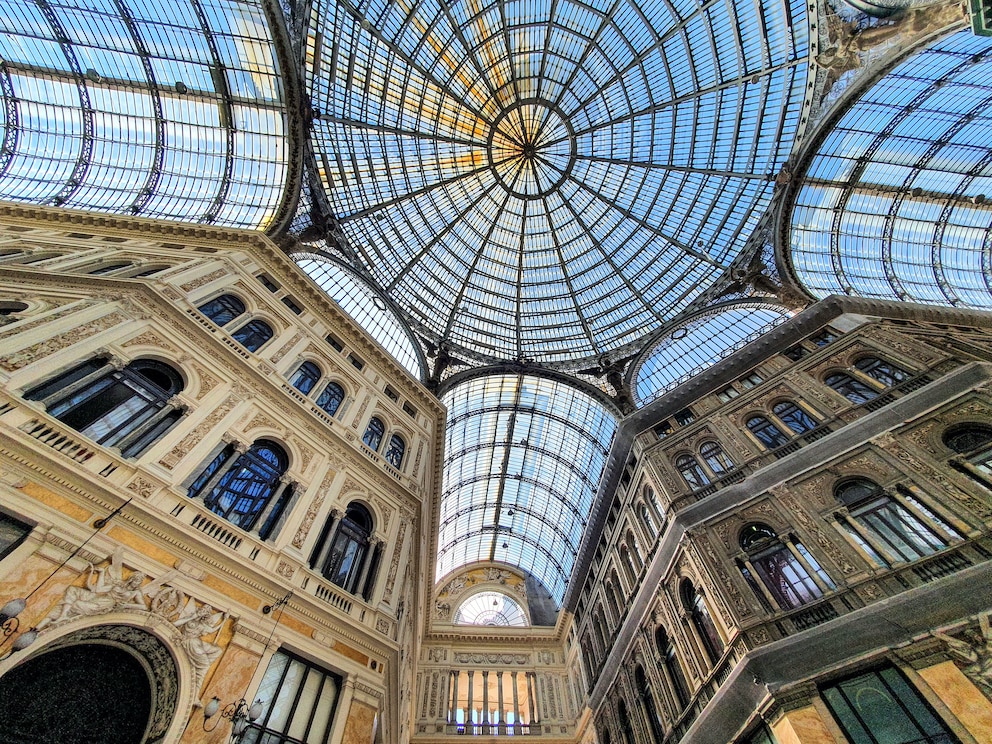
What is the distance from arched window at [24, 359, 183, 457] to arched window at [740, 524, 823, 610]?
19234mm

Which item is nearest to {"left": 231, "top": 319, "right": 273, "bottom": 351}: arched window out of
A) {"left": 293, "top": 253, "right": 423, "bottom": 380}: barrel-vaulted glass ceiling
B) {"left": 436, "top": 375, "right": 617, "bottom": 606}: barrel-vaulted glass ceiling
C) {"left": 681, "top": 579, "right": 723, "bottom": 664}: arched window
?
{"left": 293, "top": 253, "right": 423, "bottom": 380}: barrel-vaulted glass ceiling

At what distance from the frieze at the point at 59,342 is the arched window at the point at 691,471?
22.1 metres

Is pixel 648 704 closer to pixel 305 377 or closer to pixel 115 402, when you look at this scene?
pixel 305 377

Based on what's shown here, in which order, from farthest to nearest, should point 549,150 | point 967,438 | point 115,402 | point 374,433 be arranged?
point 549,150, point 374,433, point 967,438, point 115,402

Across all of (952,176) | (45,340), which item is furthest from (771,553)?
(952,176)

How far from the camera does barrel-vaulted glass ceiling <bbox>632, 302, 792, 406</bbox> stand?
2978 cm

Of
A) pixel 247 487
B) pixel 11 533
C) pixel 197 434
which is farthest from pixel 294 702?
pixel 197 434

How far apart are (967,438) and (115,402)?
1018 inches

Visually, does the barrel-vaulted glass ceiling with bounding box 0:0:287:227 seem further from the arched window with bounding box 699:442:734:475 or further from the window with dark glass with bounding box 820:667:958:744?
the window with dark glass with bounding box 820:667:958:744

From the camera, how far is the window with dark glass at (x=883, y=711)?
10.0m

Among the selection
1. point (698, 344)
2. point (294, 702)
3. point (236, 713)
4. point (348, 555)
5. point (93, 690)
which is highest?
point (698, 344)

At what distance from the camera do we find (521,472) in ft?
135

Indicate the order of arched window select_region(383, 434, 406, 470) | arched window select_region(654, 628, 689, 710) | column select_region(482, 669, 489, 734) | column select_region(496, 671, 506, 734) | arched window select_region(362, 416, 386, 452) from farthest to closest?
column select_region(496, 671, 506, 734) → column select_region(482, 669, 489, 734) → arched window select_region(383, 434, 406, 470) → arched window select_region(362, 416, 386, 452) → arched window select_region(654, 628, 689, 710)

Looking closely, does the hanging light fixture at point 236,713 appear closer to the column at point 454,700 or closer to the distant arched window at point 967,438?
the distant arched window at point 967,438
